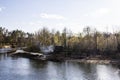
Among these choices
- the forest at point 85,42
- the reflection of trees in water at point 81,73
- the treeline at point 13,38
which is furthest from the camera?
the treeline at point 13,38

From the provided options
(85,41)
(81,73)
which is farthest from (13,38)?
(81,73)

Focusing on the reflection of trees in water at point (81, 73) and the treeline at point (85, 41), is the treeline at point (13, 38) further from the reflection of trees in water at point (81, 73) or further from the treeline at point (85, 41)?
the reflection of trees in water at point (81, 73)

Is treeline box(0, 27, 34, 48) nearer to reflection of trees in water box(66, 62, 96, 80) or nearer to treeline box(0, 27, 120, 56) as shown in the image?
treeline box(0, 27, 120, 56)

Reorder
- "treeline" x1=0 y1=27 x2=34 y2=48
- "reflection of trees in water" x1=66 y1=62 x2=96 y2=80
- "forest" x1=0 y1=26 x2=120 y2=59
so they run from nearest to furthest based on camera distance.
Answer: "reflection of trees in water" x1=66 y1=62 x2=96 y2=80 → "forest" x1=0 y1=26 x2=120 y2=59 → "treeline" x1=0 y1=27 x2=34 y2=48

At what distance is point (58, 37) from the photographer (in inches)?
4870

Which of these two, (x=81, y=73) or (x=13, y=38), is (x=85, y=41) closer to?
(x=81, y=73)

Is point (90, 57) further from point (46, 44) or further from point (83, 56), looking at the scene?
point (46, 44)

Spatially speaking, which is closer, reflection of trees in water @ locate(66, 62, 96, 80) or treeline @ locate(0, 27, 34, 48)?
reflection of trees in water @ locate(66, 62, 96, 80)

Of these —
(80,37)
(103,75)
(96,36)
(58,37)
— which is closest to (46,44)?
(58,37)

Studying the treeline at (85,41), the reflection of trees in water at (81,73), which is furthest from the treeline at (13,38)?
the reflection of trees in water at (81,73)

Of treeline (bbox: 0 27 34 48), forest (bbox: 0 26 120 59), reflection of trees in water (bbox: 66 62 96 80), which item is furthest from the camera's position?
treeline (bbox: 0 27 34 48)

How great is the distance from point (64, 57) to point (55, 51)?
1132cm

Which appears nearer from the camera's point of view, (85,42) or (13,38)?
(85,42)

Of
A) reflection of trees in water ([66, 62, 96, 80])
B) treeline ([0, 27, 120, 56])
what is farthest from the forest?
reflection of trees in water ([66, 62, 96, 80])
